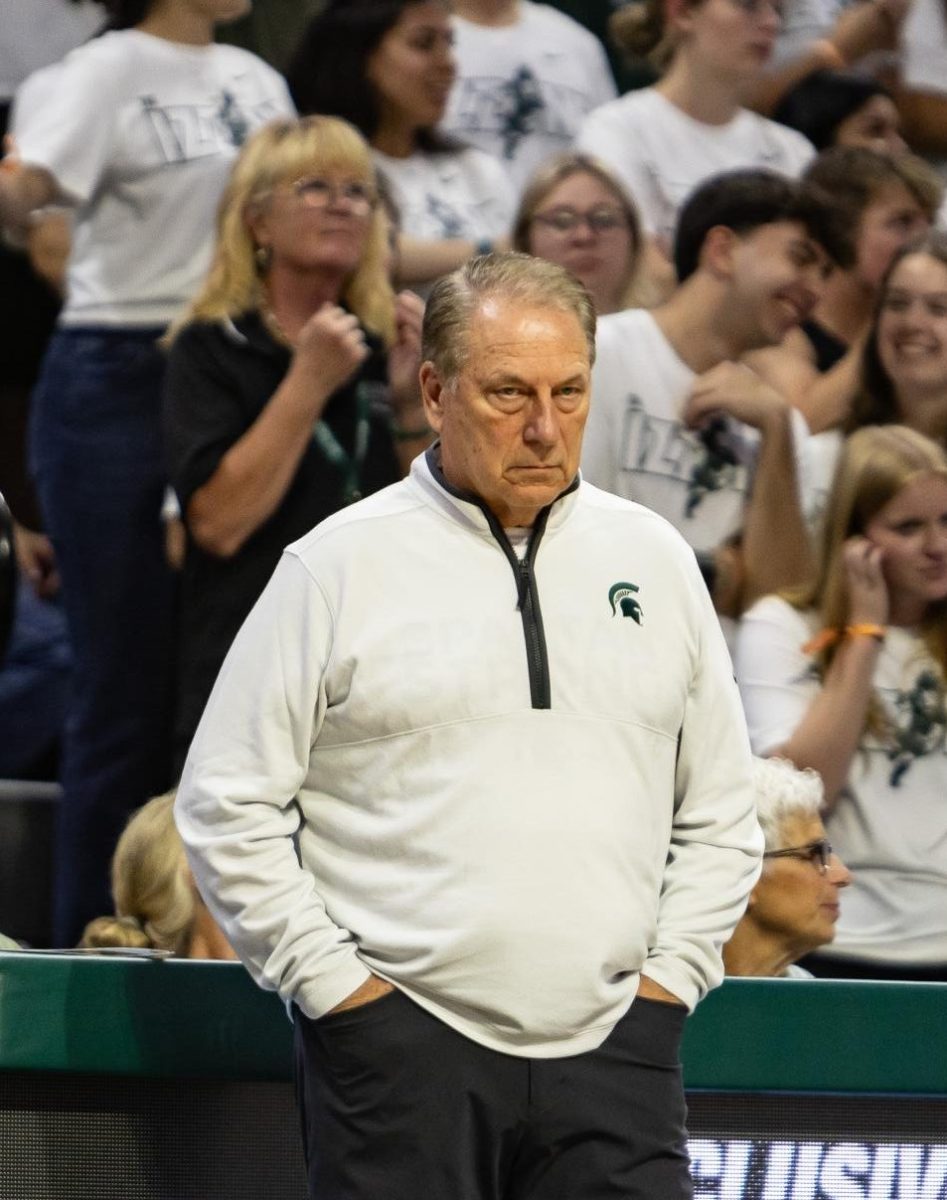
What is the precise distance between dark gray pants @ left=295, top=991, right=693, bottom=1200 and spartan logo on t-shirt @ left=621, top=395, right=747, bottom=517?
2.26m

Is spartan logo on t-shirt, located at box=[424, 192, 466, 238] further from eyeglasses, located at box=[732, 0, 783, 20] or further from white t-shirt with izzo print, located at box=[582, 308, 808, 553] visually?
eyeglasses, located at box=[732, 0, 783, 20]

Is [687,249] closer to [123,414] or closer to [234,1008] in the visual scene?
[123,414]

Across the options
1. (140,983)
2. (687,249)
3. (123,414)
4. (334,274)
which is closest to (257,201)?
(334,274)

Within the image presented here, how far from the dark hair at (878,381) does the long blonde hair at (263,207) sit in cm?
102

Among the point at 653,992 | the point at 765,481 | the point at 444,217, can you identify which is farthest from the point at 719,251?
the point at 653,992

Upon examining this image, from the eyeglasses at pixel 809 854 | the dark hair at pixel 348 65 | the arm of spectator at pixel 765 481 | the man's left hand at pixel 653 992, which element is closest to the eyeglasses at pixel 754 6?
the dark hair at pixel 348 65

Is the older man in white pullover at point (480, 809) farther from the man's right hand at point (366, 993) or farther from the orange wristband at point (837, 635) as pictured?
the orange wristband at point (837, 635)

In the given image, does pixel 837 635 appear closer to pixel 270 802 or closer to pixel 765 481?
pixel 765 481

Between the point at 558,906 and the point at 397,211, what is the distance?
293 centimetres

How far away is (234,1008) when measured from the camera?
2766 millimetres

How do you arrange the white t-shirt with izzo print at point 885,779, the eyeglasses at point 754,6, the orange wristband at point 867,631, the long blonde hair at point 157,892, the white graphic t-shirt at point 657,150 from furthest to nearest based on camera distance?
the eyeglasses at point 754,6 < the white graphic t-shirt at point 657,150 < the orange wristband at point 867,631 < the white t-shirt with izzo print at point 885,779 < the long blonde hair at point 157,892

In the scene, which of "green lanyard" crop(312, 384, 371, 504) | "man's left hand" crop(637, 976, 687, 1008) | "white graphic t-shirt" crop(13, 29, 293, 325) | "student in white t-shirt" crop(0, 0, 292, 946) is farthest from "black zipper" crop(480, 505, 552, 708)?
"white graphic t-shirt" crop(13, 29, 293, 325)

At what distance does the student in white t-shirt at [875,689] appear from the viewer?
13.1 ft

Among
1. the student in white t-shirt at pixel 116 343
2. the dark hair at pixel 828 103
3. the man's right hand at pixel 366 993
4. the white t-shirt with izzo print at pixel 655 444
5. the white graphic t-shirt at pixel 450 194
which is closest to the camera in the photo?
the man's right hand at pixel 366 993
